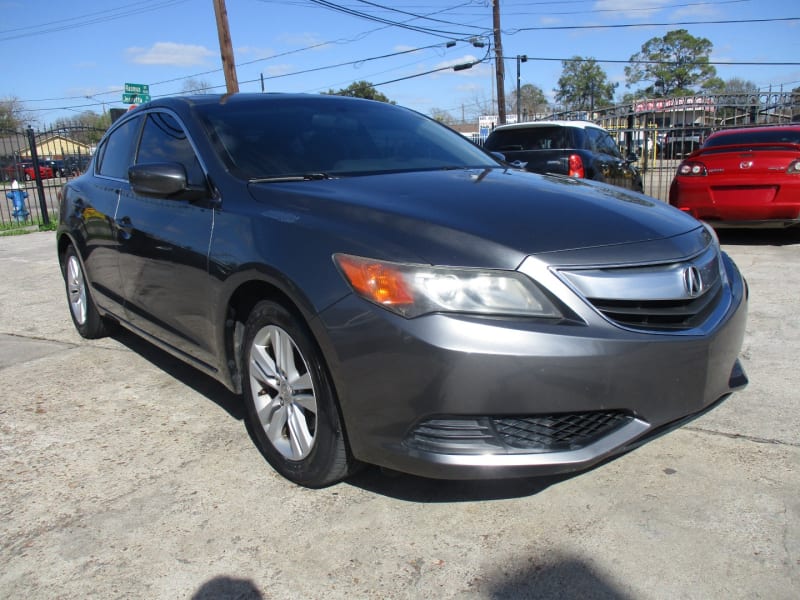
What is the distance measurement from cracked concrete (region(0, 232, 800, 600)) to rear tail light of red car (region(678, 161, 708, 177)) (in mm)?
4834

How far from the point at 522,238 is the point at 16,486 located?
2.37 metres

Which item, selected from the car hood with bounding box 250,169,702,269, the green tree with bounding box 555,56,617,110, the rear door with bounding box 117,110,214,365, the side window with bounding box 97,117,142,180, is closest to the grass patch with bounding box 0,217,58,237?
the side window with bounding box 97,117,142,180

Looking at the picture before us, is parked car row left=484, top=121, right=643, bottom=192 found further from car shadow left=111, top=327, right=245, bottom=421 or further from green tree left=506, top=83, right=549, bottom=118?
green tree left=506, top=83, right=549, bottom=118

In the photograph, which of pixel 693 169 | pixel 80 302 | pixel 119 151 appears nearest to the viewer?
pixel 119 151

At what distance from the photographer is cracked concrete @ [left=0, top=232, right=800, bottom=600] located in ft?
7.09

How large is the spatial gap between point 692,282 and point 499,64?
97.6 ft

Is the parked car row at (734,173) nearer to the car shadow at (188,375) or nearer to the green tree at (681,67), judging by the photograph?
the car shadow at (188,375)

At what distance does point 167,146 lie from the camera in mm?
3664

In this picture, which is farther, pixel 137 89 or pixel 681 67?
pixel 681 67

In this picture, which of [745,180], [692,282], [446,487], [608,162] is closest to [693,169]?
[745,180]

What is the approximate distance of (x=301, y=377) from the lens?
2.60m

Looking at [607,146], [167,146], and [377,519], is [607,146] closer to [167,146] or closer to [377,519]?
[167,146]

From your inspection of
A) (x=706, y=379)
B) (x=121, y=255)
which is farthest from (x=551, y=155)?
(x=706, y=379)

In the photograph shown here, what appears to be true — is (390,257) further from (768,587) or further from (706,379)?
(768,587)
